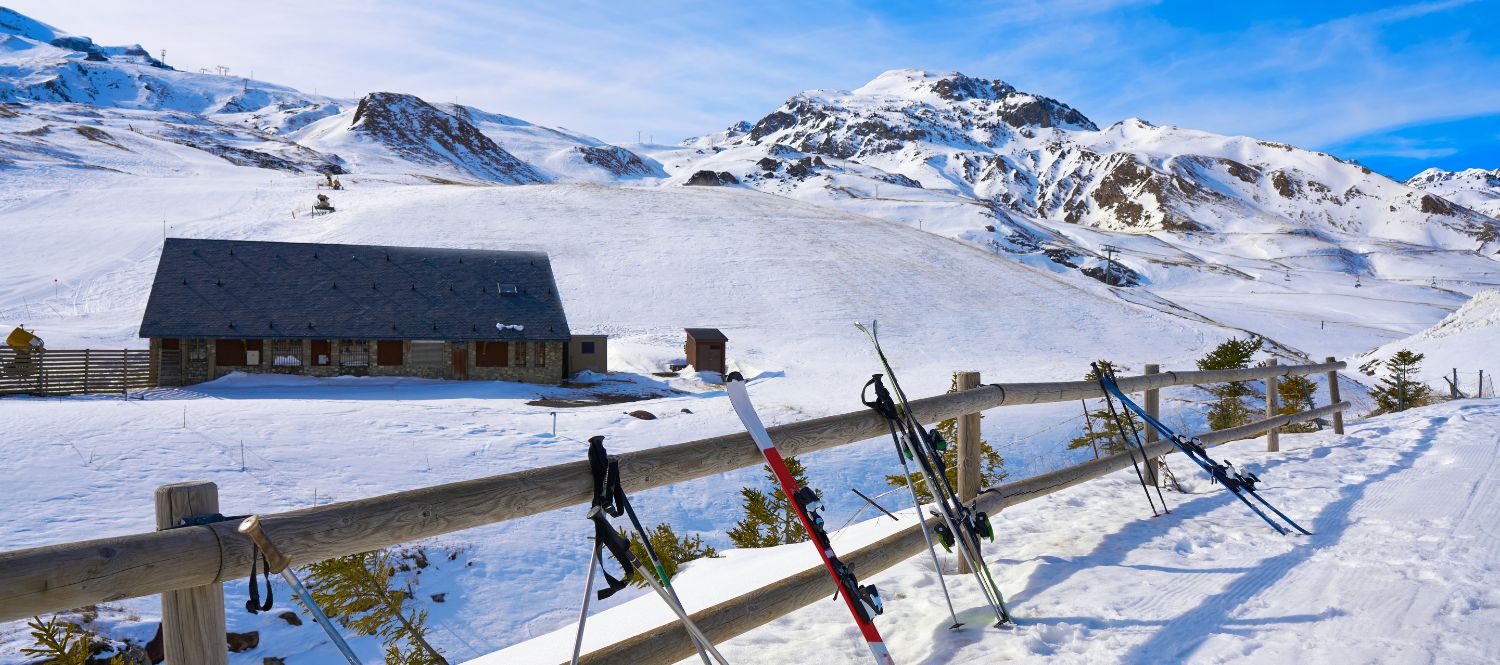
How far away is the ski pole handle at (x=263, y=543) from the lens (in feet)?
7.11

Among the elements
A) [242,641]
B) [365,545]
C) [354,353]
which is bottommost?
[242,641]

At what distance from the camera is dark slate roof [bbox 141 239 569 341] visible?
97.6ft

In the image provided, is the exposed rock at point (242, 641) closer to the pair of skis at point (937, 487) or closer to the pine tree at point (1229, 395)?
the pair of skis at point (937, 487)

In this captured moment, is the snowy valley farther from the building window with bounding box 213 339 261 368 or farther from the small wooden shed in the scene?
Answer: the building window with bounding box 213 339 261 368

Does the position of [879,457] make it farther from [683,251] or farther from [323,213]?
[323,213]

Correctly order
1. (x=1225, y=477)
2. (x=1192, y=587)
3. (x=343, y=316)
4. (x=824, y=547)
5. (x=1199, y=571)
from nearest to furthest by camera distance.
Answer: (x=824, y=547), (x=1192, y=587), (x=1199, y=571), (x=1225, y=477), (x=343, y=316)

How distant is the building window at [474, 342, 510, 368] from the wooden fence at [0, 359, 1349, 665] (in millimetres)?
29919

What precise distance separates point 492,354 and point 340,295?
6.83 metres

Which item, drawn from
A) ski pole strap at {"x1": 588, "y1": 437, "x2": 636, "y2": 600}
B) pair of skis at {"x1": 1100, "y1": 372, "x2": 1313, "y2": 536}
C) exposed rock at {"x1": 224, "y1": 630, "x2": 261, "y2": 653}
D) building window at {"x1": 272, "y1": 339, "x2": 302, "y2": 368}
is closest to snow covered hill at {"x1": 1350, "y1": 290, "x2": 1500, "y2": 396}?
pair of skis at {"x1": 1100, "y1": 372, "x2": 1313, "y2": 536}

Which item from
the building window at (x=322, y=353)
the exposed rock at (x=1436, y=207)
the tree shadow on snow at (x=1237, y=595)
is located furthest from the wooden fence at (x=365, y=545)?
the exposed rock at (x=1436, y=207)

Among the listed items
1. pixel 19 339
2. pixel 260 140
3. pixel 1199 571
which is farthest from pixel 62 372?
pixel 260 140

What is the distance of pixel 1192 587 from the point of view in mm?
4926

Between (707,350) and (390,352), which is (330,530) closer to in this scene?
(707,350)

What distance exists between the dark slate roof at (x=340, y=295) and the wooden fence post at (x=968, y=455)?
28344mm
